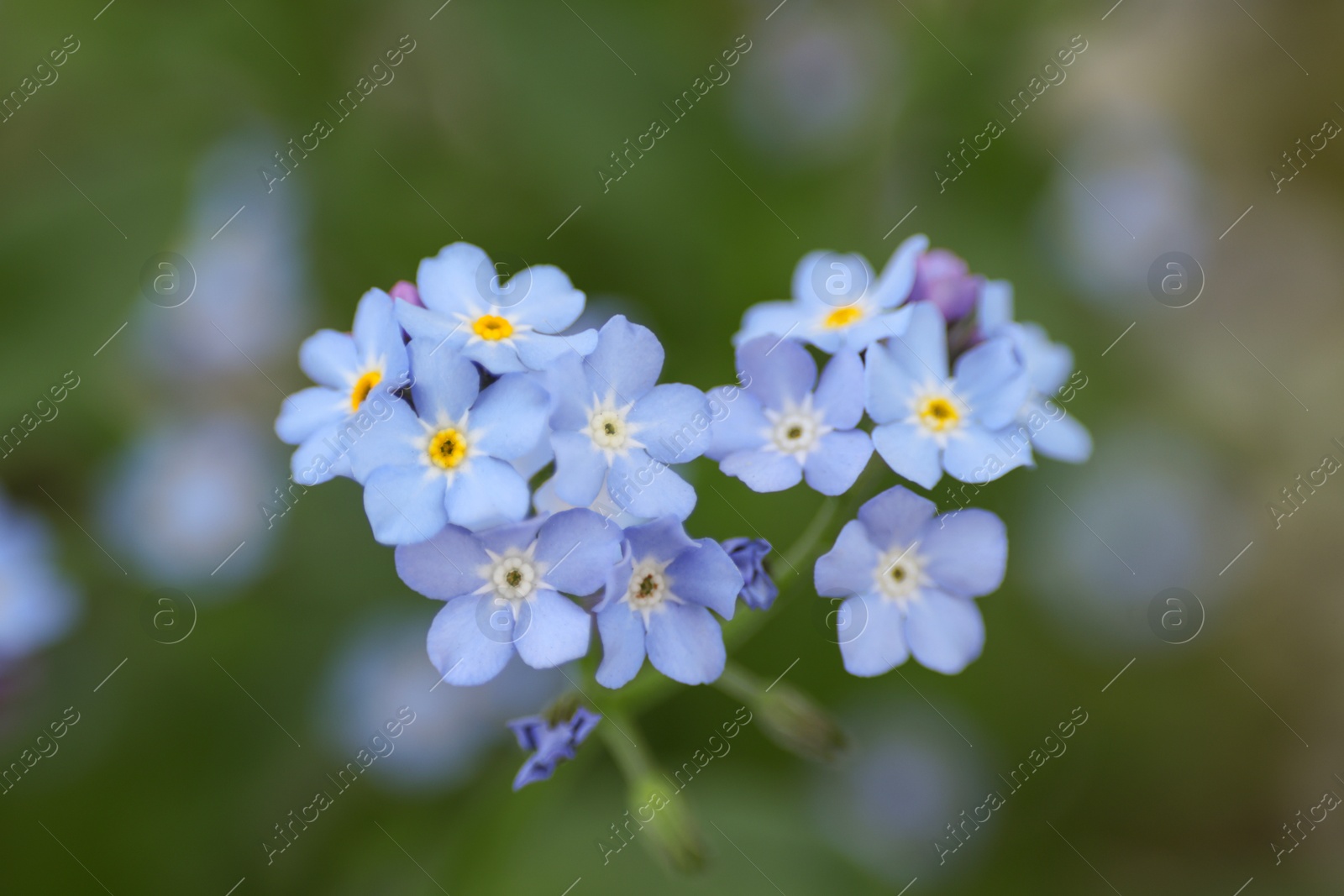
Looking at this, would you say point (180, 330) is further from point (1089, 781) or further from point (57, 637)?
point (1089, 781)

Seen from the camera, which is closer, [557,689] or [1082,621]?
[557,689]

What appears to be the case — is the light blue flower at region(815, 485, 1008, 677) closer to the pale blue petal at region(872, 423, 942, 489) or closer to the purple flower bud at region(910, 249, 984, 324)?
the pale blue petal at region(872, 423, 942, 489)

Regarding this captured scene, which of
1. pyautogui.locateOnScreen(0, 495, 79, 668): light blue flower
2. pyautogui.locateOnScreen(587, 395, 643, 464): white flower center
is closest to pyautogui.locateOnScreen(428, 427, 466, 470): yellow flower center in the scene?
pyautogui.locateOnScreen(587, 395, 643, 464): white flower center

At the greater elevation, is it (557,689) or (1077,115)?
(1077,115)

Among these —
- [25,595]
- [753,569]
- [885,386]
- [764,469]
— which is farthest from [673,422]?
[25,595]

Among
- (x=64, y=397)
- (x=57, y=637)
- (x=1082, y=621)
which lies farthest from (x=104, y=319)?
(x=1082, y=621)
